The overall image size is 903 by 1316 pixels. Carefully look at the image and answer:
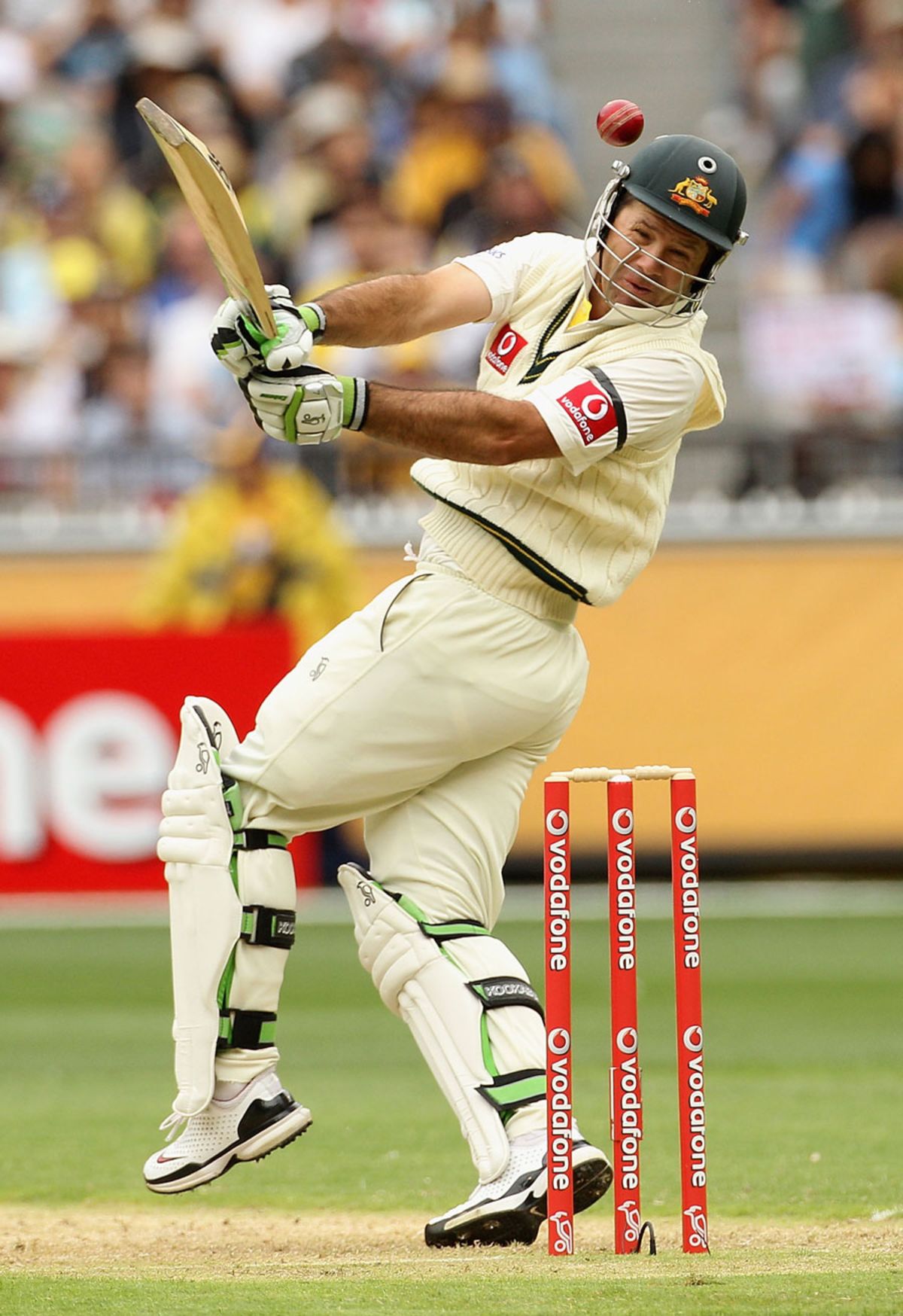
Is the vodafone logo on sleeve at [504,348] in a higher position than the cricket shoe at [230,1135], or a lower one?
higher

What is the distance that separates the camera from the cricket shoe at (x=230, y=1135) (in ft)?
14.3

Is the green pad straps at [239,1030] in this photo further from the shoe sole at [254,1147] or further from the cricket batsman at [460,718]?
the shoe sole at [254,1147]

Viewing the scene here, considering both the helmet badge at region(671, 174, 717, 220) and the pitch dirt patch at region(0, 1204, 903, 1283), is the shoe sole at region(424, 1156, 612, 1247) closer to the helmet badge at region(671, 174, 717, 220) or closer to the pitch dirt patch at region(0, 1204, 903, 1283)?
the pitch dirt patch at region(0, 1204, 903, 1283)

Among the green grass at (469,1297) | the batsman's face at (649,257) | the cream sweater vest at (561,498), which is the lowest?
the green grass at (469,1297)

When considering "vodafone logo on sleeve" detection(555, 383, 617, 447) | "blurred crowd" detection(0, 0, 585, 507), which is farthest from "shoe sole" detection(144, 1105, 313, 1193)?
"blurred crowd" detection(0, 0, 585, 507)

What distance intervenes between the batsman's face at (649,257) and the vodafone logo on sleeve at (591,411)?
0.28 metres

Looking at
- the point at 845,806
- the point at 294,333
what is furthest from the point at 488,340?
the point at 845,806

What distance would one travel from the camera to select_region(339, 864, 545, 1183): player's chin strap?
4.29 m

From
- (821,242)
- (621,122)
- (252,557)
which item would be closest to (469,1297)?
(621,122)

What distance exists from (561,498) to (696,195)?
64cm

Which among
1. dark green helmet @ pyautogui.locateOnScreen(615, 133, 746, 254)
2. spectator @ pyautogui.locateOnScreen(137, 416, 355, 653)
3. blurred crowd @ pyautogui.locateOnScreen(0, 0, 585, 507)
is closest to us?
dark green helmet @ pyautogui.locateOnScreen(615, 133, 746, 254)

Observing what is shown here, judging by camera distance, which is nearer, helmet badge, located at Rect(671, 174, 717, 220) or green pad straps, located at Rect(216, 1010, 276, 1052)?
helmet badge, located at Rect(671, 174, 717, 220)

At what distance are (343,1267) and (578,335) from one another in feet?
6.14

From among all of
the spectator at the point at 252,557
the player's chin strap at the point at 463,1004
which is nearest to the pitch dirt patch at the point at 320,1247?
the player's chin strap at the point at 463,1004
